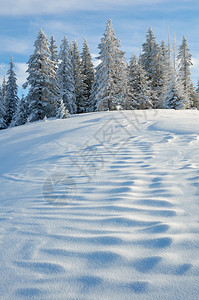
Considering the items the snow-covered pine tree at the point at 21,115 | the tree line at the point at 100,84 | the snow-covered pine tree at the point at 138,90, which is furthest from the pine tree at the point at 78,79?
the snow-covered pine tree at the point at 138,90

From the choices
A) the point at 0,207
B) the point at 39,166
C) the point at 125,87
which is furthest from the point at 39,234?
the point at 125,87

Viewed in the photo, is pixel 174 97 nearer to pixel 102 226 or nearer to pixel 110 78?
pixel 110 78

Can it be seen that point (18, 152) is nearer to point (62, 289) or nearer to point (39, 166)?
point (39, 166)

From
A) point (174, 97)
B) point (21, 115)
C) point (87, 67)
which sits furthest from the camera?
point (87, 67)

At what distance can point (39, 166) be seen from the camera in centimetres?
489

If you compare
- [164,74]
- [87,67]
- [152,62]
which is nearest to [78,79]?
[87,67]

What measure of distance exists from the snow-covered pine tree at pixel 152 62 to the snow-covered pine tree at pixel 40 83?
48.5 feet

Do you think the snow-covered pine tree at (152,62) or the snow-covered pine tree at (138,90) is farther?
the snow-covered pine tree at (152,62)

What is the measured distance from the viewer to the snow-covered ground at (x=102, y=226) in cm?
172

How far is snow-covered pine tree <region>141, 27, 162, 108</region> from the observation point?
99.6 feet

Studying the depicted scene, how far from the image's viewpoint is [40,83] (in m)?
23.3

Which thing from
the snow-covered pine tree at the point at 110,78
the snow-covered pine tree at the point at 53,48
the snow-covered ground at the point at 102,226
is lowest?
the snow-covered ground at the point at 102,226

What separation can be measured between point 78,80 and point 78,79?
5.4 inches

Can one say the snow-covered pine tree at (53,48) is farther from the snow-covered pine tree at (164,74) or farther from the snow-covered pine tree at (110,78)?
the snow-covered pine tree at (164,74)
